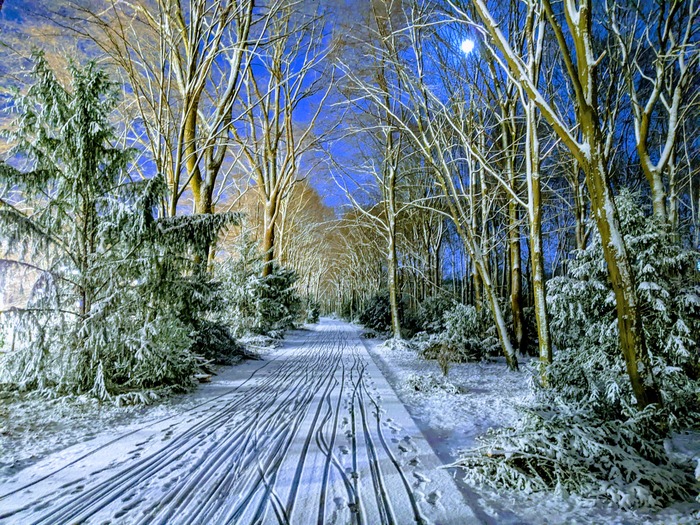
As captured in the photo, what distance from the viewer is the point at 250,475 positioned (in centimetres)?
252

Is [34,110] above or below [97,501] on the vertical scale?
above

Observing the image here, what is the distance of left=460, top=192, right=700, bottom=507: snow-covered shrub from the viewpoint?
2371mm

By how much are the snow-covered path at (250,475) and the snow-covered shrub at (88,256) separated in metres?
1.36

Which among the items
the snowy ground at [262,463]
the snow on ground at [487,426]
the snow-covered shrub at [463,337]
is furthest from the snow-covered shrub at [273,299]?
the snowy ground at [262,463]

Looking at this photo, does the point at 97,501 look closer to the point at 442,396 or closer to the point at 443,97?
the point at 442,396

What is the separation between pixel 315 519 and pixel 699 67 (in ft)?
39.1

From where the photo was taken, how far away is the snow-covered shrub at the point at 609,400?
2.37 meters

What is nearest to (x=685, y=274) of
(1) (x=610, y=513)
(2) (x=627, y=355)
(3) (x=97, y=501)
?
(2) (x=627, y=355)

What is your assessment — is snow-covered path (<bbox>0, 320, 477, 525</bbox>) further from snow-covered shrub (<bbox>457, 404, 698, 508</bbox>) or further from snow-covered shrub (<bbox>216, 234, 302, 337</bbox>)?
snow-covered shrub (<bbox>216, 234, 302, 337</bbox>)

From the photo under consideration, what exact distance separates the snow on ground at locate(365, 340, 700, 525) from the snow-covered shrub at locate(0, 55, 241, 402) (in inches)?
148

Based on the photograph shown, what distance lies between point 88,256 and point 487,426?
5.71 metres

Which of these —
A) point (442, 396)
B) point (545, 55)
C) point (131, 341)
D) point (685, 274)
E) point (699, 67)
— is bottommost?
point (442, 396)

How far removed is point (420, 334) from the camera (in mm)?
12578

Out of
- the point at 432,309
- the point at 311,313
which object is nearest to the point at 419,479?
the point at 432,309
